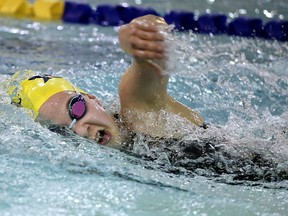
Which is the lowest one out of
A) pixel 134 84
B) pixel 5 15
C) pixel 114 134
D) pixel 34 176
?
pixel 34 176

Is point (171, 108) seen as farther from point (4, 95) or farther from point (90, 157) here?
point (4, 95)

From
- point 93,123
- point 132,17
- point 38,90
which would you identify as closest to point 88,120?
point 93,123

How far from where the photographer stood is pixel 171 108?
7.77ft

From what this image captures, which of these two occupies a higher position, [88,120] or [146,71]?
[146,71]

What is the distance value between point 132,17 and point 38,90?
3218mm

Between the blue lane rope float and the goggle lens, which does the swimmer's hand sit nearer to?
the goggle lens

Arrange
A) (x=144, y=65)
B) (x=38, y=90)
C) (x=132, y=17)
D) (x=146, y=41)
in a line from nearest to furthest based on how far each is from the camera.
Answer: (x=146, y=41) < (x=144, y=65) < (x=38, y=90) < (x=132, y=17)

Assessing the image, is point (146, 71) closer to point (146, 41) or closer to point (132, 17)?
point (146, 41)

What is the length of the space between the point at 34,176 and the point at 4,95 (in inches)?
28.2

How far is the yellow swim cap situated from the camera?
7.52 ft

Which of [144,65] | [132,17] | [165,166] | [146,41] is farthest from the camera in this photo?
[132,17]

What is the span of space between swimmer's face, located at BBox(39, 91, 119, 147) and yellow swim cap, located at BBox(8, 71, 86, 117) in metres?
0.04

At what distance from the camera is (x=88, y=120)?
2188 mm

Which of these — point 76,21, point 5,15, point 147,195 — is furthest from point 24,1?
point 147,195
